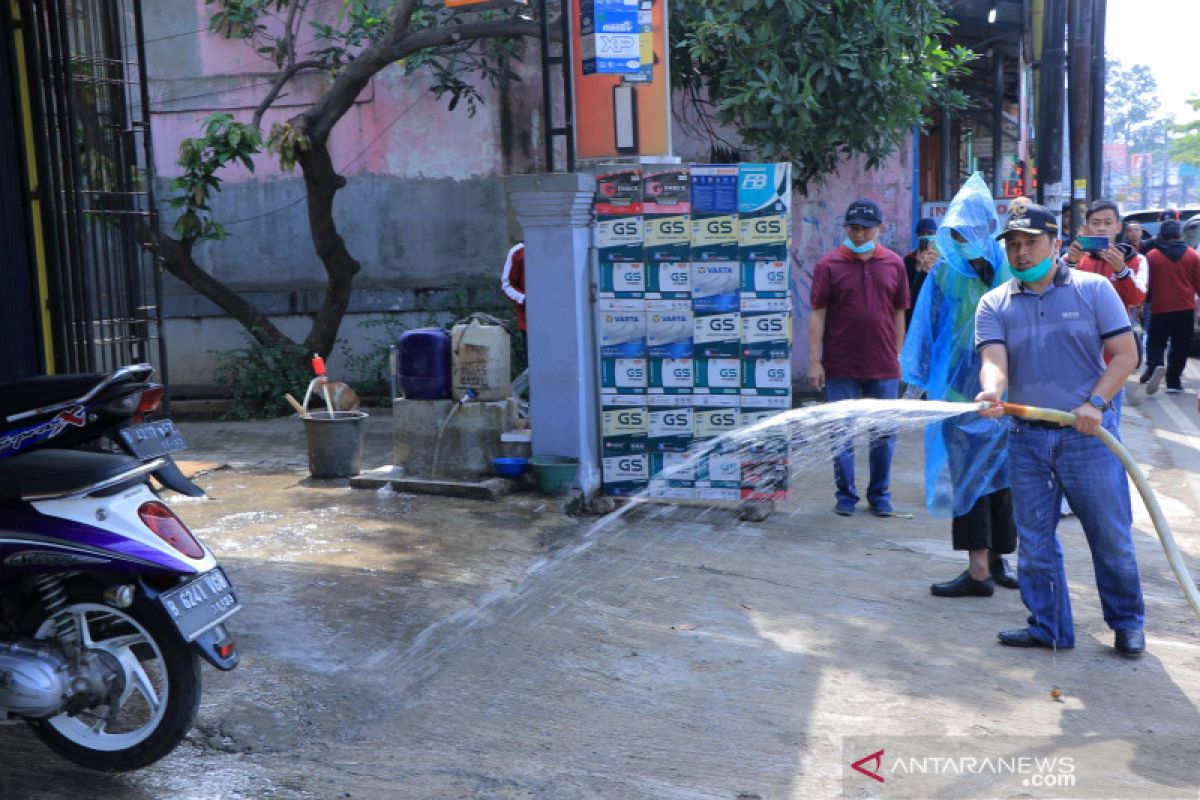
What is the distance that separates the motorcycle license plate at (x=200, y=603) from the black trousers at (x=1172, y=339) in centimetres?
1213

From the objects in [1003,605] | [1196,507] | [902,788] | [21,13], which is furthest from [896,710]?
[21,13]

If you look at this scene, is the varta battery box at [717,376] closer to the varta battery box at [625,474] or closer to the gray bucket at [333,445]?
the varta battery box at [625,474]

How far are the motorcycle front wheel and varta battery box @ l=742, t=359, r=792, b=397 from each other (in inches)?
176

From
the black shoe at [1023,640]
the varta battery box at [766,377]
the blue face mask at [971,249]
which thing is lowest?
the black shoe at [1023,640]

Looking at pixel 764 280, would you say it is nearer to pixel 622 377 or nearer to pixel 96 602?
pixel 622 377

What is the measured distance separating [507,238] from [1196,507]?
7.45 m

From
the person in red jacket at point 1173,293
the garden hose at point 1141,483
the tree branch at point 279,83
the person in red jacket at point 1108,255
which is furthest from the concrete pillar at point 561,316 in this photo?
the person in red jacket at point 1173,293

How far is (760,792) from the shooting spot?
3.84m

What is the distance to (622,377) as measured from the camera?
7.83 m

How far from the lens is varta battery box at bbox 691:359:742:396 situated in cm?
762

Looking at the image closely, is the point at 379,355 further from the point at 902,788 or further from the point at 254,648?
the point at 902,788

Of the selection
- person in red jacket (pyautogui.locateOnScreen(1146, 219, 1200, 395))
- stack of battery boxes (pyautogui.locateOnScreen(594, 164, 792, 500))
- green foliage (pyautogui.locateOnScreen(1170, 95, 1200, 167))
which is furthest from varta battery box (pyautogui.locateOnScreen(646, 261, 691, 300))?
green foliage (pyautogui.locateOnScreen(1170, 95, 1200, 167))

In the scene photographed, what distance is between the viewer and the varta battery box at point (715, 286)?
24.9 feet

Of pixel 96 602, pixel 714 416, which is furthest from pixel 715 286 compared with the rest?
pixel 96 602
